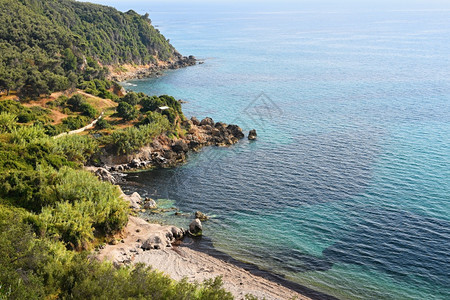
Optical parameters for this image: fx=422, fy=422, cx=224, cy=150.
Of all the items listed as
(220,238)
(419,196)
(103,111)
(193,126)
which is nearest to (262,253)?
(220,238)

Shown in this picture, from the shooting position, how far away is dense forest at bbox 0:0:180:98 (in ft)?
313

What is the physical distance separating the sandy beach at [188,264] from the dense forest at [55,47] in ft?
184

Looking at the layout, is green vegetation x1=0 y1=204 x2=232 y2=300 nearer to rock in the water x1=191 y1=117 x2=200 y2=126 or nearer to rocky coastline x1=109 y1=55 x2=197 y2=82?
rock in the water x1=191 y1=117 x2=200 y2=126

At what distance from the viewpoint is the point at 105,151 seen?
79.6 m

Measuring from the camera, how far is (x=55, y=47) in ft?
397

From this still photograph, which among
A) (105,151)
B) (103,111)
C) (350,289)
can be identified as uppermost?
(103,111)

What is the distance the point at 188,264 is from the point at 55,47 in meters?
95.0

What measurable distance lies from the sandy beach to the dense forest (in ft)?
184

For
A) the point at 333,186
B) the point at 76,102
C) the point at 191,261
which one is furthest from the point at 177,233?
the point at 76,102

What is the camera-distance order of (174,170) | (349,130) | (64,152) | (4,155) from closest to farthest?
1. (4,155)
2. (64,152)
3. (174,170)
4. (349,130)

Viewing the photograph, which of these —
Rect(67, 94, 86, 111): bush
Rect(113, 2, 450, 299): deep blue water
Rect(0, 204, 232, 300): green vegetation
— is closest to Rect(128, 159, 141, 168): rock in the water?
Rect(113, 2, 450, 299): deep blue water

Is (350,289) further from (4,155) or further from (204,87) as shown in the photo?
(204,87)

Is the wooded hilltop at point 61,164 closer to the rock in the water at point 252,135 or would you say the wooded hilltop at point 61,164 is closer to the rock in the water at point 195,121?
the rock in the water at point 195,121

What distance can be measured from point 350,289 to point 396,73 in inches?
5084
